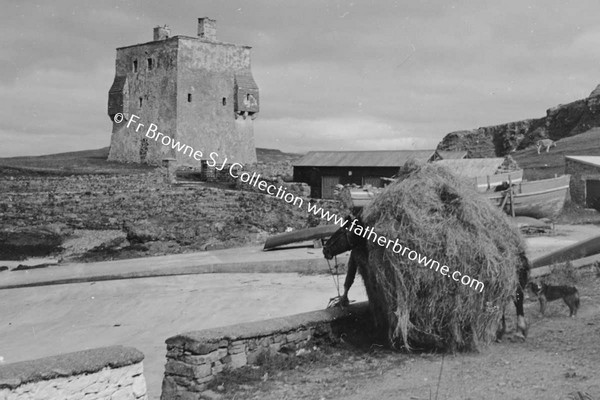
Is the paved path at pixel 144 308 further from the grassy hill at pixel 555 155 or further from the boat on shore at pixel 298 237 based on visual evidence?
the grassy hill at pixel 555 155

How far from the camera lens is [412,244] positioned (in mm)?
6895

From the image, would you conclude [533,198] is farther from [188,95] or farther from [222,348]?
[188,95]

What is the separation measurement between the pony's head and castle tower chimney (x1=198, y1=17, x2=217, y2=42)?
3123 centimetres

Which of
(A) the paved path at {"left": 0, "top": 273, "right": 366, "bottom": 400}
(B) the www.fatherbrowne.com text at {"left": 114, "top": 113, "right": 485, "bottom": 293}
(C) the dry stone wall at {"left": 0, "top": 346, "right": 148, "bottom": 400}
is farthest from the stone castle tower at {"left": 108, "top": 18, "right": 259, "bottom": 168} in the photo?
(C) the dry stone wall at {"left": 0, "top": 346, "right": 148, "bottom": 400}

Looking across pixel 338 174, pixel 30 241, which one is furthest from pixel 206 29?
pixel 30 241

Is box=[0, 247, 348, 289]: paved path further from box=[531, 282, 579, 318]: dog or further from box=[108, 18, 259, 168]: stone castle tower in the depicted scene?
box=[108, 18, 259, 168]: stone castle tower

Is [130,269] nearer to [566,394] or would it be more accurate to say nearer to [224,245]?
[224,245]

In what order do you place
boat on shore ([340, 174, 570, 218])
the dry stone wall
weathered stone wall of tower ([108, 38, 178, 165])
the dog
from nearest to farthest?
1. the dry stone wall
2. the dog
3. boat on shore ([340, 174, 570, 218])
4. weathered stone wall of tower ([108, 38, 178, 165])

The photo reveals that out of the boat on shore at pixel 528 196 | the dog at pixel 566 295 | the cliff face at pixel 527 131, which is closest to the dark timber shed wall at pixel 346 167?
the boat on shore at pixel 528 196

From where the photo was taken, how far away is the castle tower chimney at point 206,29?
37.2 metres

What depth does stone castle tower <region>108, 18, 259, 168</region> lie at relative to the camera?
36062 millimetres

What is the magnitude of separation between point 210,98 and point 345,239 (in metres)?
30.4

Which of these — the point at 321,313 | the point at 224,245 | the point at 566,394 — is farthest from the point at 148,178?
the point at 566,394

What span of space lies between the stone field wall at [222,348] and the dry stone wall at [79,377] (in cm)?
51
